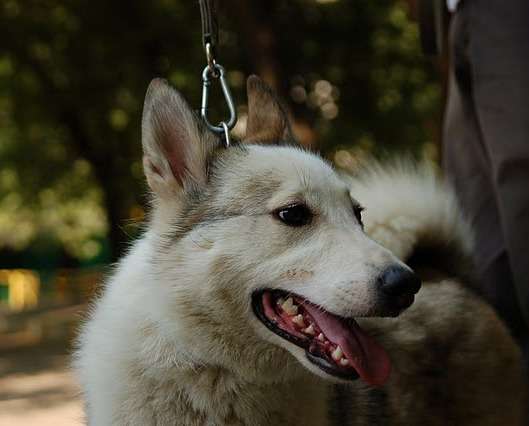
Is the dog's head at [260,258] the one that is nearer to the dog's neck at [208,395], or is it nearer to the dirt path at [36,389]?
the dog's neck at [208,395]

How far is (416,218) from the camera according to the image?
3709mm

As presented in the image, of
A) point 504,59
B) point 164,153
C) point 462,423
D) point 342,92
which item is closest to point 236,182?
point 164,153

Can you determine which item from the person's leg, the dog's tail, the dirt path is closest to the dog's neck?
the dog's tail

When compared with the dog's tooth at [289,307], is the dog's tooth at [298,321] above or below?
below

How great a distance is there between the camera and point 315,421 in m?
2.70

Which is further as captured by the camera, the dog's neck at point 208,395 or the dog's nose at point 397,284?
the dog's neck at point 208,395

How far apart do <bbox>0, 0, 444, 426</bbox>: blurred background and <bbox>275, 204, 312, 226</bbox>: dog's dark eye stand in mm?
7828

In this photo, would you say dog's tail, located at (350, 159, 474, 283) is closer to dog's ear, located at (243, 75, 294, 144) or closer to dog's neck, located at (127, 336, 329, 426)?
dog's ear, located at (243, 75, 294, 144)

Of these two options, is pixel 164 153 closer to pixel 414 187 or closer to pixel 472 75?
pixel 414 187

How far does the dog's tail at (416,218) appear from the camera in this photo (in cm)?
367

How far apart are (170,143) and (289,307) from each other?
2.36 ft

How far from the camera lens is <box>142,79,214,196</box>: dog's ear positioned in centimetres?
273

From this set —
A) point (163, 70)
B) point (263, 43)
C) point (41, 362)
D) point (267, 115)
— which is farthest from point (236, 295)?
point (163, 70)

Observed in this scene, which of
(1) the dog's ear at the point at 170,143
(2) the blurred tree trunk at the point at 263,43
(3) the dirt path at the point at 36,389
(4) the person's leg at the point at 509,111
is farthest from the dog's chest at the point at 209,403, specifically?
(2) the blurred tree trunk at the point at 263,43
